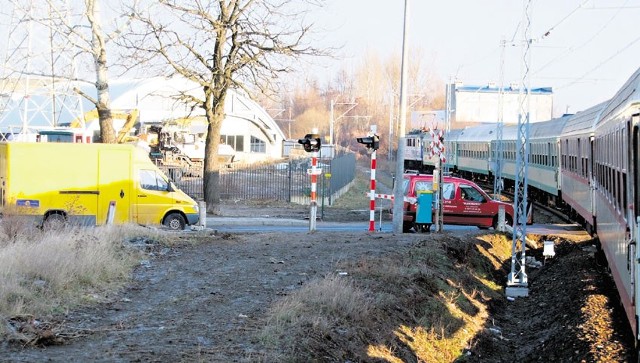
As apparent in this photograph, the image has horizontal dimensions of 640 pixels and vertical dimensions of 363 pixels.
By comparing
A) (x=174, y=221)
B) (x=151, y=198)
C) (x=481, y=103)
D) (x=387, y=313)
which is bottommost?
(x=387, y=313)

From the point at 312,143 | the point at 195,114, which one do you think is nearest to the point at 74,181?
the point at 312,143

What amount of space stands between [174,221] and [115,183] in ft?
6.45

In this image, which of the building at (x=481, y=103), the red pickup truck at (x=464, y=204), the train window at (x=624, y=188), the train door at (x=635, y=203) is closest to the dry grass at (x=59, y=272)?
the train door at (x=635, y=203)

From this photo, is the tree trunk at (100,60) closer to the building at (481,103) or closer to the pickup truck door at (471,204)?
the pickup truck door at (471,204)

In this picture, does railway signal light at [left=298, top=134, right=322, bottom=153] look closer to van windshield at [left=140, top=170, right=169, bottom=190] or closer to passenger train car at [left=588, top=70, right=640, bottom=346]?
van windshield at [left=140, top=170, right=169, bottom=190]

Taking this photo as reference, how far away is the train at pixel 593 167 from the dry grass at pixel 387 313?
2382 millimetres

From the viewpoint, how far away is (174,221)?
24859mm

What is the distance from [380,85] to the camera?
106750mm

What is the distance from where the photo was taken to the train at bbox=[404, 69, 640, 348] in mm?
9352

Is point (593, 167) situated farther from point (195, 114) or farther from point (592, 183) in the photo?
point (195, 114)

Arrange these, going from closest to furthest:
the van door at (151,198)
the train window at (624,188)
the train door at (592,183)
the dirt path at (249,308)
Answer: the dirt path at (249,308) < the train window at (624,188) < the train door at (592,183) < the van door at (151,198)

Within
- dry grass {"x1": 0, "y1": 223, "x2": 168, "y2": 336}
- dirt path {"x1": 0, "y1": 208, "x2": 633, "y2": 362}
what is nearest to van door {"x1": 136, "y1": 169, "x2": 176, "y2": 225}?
dirt path {"x1": 0, "y1": 208, "x2": 633, "y2": 362}

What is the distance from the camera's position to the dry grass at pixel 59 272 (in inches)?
388

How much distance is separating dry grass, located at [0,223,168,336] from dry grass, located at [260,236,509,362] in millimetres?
2432
